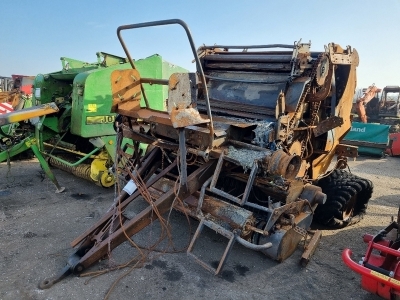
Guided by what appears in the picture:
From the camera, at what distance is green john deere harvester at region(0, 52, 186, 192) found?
4.78m

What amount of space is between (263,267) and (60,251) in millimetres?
2060

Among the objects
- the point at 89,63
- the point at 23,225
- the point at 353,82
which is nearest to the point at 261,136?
the point at 353,82

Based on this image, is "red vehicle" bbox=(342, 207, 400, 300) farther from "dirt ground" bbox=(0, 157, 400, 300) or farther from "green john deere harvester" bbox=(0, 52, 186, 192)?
"green john deere harvester" bbox=(0, 52, 186, 192)

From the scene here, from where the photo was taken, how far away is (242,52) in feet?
14.0

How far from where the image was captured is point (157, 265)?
3.15 meters

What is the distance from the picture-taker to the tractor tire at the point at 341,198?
411 cm

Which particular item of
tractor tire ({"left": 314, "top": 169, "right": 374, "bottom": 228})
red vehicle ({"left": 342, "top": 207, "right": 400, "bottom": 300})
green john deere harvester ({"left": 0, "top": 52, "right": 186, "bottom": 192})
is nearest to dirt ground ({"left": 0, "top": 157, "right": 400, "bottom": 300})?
tractor tire ({"left": 314, "top": 169, "right": 374, "bottom": 228})

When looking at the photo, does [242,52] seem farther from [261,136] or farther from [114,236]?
[114,236]

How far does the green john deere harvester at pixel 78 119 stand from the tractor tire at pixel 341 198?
2639 mm

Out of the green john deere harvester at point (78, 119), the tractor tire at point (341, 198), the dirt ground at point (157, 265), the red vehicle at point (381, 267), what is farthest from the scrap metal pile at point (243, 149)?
the green john deere harvester at point (78, 119)

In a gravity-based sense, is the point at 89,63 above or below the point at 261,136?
→ above

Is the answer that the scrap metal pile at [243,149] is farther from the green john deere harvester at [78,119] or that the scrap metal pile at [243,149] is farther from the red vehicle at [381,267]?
the green john deere harvester at [78,119]

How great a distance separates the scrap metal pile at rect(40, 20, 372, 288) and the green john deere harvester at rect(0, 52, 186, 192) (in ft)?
3.21

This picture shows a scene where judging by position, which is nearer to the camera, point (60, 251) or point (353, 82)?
point (60, 251)
